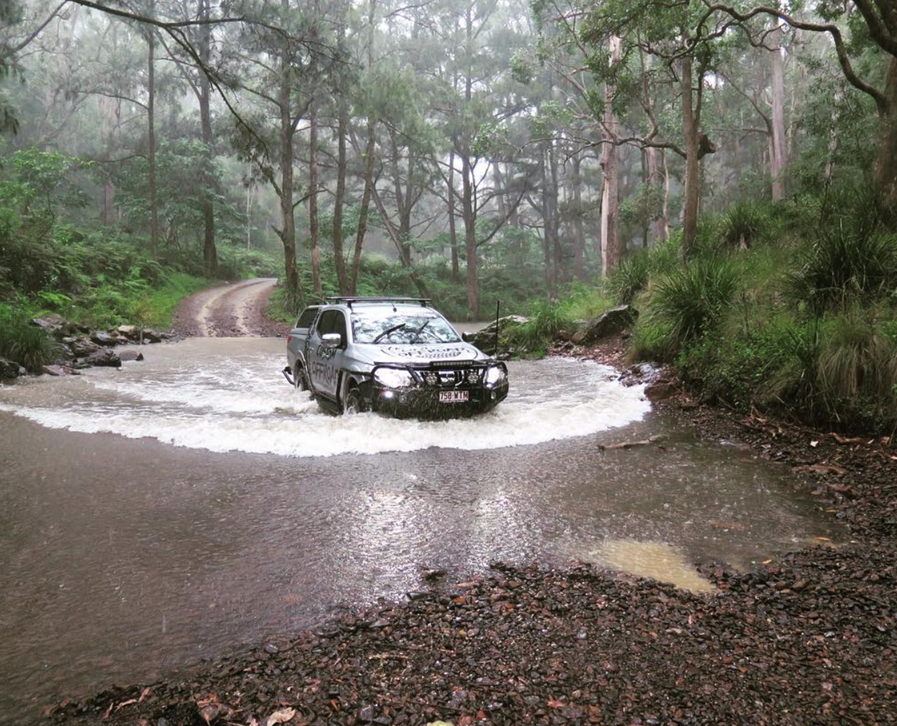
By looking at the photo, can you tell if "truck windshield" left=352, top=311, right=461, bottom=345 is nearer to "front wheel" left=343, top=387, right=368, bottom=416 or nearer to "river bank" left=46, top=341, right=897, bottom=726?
"front wheel" left=343, top=387, right=368, bottom=416

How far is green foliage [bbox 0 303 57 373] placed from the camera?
11.8 metres

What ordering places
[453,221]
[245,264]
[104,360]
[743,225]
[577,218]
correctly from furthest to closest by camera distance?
[245,264] → [453,221] → [577,218] → [743,225] → [104,360]

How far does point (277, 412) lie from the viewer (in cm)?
873

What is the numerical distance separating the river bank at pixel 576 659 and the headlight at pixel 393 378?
3.63 m

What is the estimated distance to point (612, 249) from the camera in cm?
2336

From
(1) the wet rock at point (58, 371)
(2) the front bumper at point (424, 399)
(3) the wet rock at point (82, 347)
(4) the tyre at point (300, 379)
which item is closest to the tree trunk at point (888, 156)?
(2) the front bumper at point (424, 399)

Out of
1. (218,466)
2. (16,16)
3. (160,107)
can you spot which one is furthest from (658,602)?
(160,107)

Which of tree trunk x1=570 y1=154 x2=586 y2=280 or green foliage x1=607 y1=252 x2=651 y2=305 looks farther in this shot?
tree trunk x1=570 y1=154 x2=586 y2=280

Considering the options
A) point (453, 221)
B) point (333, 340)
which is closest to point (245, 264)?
point (453, 221)

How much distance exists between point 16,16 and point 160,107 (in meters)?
30.7

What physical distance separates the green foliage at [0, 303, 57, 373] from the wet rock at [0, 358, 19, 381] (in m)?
0.47

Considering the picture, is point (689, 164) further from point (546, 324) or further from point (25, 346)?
point (25, 346)

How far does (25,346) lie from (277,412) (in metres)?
6.88

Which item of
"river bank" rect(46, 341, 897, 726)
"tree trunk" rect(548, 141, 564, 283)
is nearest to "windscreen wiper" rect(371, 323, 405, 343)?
"river bank" rect(46, 341, 897, 726)
